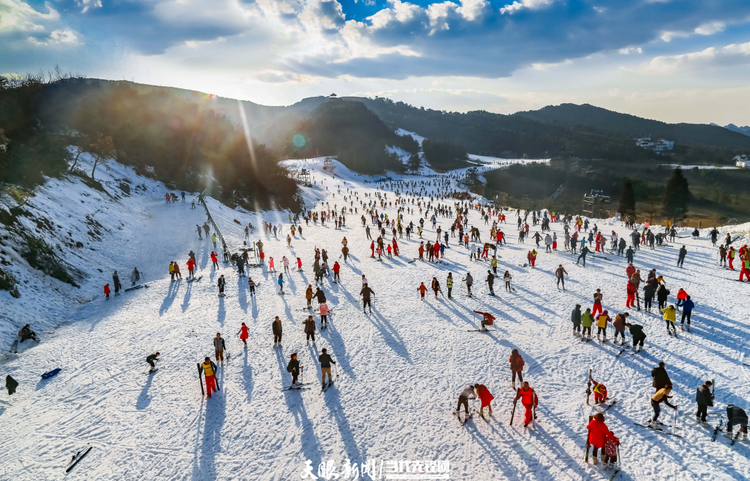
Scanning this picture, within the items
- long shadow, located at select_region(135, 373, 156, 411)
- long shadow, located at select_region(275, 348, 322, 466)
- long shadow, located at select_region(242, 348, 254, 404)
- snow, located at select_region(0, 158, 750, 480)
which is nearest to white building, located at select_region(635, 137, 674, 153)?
snow, located at select_region(0, 158, 750, 480)

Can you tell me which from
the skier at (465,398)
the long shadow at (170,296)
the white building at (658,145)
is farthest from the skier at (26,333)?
the white building at (658,145)

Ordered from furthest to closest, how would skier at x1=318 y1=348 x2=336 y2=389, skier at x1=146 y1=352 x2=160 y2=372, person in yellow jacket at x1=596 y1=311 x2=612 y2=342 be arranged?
1. person in yellow jacket at x1=596 y1=311 x2=612 y2=342
2. skier at x1=146 y1=352 x2=160 y2=372
3. skier at x1=318 y1=348 x2=336 y2=389

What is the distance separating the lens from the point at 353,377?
10.5m

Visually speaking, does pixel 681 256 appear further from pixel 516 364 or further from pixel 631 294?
pixel 516 364

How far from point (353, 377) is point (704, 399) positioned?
7.94 meters

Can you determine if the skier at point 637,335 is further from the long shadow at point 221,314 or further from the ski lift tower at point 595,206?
the ski lift tower at point 595,206

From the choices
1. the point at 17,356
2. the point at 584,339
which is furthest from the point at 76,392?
the point at 584,339

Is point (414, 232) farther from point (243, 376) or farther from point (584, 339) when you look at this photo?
point (243, 376)

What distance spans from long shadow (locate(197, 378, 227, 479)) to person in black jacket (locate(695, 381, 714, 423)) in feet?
32.8

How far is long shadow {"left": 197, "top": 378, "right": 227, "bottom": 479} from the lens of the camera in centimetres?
753

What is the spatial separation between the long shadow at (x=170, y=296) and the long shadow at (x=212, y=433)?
756cm

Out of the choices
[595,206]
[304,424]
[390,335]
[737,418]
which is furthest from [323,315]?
Result: [595,206]

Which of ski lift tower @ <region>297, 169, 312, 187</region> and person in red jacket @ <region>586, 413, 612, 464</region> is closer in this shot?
person in red jacket @ <region>586, 413, 612, 464</region>

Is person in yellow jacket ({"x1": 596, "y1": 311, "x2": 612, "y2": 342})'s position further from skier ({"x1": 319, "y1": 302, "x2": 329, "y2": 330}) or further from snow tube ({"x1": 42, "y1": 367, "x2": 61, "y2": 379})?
snow tube ({"x1": 42, "y1": 367, "x2": 61, "y2": 379})
